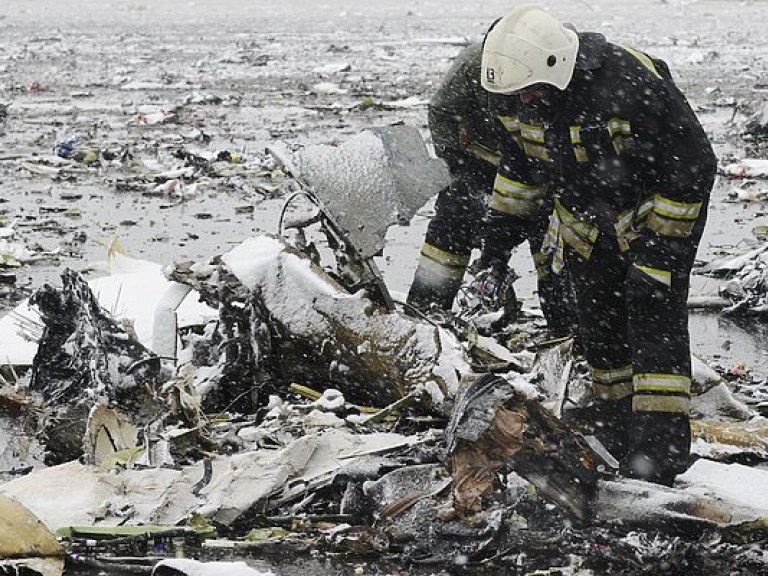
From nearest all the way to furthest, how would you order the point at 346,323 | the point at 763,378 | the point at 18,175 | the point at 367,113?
the point at 346,323 < the point at 763,378 < the point at 18,175 < the point at 367,113

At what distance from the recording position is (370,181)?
5047mm

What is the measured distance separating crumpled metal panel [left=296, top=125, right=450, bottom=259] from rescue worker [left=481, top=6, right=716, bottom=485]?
2.10 feet

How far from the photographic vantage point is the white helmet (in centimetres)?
436

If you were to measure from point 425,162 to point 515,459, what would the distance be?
1.77 m

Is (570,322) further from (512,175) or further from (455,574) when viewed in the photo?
(455,574)

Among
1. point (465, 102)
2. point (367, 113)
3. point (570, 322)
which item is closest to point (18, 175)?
point (367, 113)

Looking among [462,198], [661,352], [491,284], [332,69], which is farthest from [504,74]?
[332,69]

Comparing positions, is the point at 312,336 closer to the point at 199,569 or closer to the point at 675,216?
the point at 675,216

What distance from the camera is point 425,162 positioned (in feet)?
17.1

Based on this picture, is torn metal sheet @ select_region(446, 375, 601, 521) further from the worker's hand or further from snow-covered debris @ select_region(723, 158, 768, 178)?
snow-covered debris @ select_region(723, 158, 768, 178)

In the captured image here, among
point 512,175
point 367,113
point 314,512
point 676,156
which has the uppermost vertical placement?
point 676,156

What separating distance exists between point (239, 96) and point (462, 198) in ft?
40.6

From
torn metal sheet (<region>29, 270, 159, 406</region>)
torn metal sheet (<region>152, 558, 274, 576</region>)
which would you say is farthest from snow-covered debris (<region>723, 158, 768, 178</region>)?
torn metal sheet (<region>152, 558, 274, 576</region>)

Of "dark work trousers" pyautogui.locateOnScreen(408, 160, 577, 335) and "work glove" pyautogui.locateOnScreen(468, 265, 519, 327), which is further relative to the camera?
"dark work trousers" pyautogui.locateOnScreen(408, 160, 577, 335)
